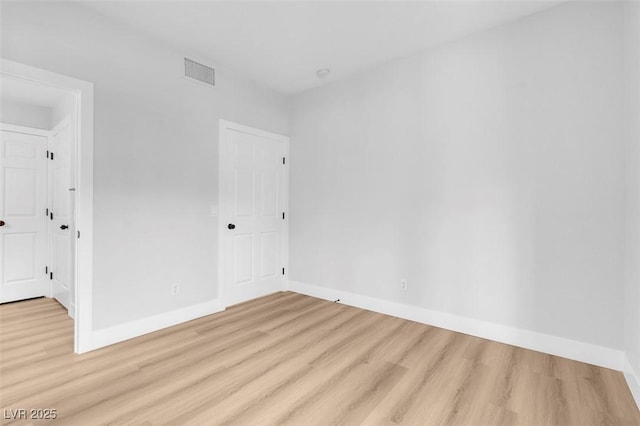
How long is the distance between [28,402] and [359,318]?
2.68m

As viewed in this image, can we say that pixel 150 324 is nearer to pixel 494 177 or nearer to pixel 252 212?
pixel 252 212

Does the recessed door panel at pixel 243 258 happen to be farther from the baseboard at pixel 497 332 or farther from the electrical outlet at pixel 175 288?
the baseboard at pixel 497 332

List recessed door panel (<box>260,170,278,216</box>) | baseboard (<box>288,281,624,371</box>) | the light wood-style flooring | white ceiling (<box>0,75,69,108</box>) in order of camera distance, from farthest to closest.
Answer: recessed door panel (<box>260,170,278,216</box>), white ceiling (<box>0,75,69,108</box>), baseboard (<box>288,281,624,371</box>), the light wood-style flooring

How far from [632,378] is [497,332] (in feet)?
2.90

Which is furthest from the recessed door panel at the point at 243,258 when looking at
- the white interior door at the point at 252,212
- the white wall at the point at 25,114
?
the white wall at the point at 25,114

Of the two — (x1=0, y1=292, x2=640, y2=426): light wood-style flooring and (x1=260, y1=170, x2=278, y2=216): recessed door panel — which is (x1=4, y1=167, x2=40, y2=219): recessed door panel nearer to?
(x1=0, y1=292, x2=640, y2=426): light wood-style flooring

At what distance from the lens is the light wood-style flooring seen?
5.75ft

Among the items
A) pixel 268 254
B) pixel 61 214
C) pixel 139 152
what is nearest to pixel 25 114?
pixel 61 214

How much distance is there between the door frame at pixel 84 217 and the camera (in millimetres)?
2471

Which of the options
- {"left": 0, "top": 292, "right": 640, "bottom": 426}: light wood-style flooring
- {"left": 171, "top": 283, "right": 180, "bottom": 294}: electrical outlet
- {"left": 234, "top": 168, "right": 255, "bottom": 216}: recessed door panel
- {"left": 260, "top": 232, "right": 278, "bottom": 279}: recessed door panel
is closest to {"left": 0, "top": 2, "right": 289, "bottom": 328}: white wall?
{"left": 171, "top": 283, "right": 180, "bottom": 294}: electrical outlet

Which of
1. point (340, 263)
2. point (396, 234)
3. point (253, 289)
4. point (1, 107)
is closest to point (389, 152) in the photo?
point (396, 234)

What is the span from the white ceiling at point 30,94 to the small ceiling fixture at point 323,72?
278cm

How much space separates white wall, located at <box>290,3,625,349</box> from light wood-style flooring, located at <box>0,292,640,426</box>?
1.68ft

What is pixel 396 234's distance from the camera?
339 centimetres
